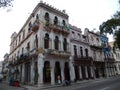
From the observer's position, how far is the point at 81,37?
31.9 metres

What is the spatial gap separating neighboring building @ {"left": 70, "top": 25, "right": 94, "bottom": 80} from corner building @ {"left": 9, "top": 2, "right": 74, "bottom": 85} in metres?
1.96

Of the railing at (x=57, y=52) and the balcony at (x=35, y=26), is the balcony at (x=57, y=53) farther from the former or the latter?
the balcony at (x=35, y=26)

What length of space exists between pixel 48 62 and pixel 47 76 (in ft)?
7.61

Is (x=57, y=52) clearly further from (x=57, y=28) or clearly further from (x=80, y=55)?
(x=80, y=55)

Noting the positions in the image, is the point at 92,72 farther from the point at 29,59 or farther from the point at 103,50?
the point at 29,59

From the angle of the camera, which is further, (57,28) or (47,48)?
(57,28)

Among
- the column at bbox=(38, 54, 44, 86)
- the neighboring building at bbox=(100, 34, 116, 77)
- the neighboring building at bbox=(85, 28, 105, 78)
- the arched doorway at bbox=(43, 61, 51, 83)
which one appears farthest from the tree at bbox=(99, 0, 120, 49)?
the neighboring building at bbox=(100, 34, 116, 77)

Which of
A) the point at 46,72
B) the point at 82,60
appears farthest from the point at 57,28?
the point at 82,60

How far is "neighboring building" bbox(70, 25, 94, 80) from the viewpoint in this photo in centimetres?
2798

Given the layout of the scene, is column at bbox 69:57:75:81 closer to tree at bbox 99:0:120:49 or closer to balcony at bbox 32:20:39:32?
balcony at bbox 32:20:39:32

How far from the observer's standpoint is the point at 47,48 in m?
23.2

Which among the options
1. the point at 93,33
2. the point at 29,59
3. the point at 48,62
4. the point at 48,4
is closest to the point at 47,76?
the point at 48,62

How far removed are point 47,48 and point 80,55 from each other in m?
9.32

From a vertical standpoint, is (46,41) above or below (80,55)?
above
